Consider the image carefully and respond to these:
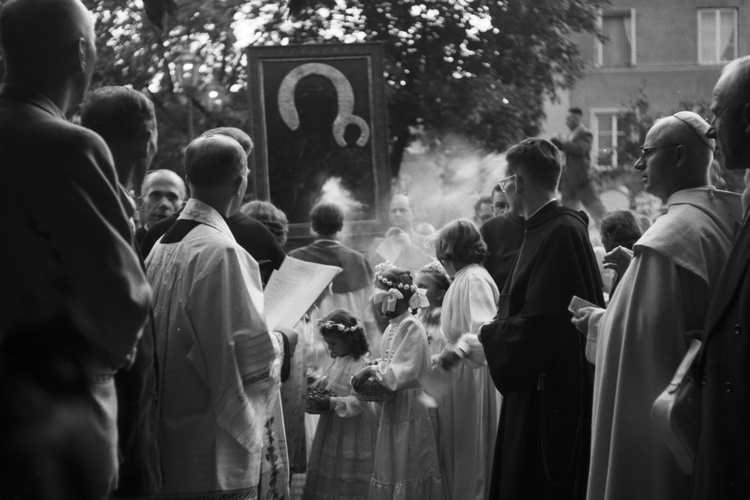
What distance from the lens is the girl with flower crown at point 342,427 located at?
720 centimetres

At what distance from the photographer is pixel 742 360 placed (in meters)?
3.25

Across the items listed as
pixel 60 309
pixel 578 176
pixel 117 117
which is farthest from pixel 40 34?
pixel 578 176

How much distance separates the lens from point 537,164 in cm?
564

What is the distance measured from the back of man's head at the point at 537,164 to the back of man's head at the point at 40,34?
3.14 m

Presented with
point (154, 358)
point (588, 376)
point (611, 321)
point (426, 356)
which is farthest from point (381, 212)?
point (154, 358)

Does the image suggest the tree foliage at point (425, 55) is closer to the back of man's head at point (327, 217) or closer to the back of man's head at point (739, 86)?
the back of man's head at point (327, 217)

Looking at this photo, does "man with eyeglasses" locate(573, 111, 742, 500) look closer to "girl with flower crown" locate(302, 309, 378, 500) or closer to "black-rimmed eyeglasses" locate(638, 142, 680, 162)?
"black-rimmed eyeglasses" locate(638, 142, 680, 162)

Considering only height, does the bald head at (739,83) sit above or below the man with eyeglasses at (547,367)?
above

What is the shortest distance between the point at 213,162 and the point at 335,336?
3108 mm

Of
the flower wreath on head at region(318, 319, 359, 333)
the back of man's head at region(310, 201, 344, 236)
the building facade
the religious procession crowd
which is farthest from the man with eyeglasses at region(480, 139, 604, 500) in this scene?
the building facade

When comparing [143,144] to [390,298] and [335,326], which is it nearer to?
[390,298]

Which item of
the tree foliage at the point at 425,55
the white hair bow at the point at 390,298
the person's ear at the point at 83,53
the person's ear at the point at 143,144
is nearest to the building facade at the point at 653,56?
the tree foliage at the point at 425,55

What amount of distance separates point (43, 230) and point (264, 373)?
1.63 m

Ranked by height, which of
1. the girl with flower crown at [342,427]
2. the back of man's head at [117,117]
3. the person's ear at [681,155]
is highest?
the back of man's head at [117,117]
